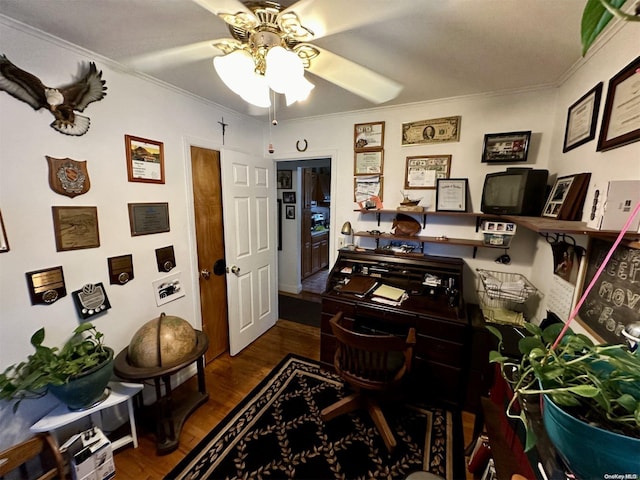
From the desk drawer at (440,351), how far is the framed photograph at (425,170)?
1270 mm

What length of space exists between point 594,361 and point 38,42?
2.46 m

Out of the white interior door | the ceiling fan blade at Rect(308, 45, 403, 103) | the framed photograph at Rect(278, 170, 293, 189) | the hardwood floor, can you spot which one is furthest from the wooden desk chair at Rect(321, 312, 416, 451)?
the framed photograph at Rect(278, 170, 293, 189)

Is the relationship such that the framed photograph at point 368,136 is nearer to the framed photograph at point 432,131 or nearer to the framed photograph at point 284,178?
the framed photograph at point 432,131

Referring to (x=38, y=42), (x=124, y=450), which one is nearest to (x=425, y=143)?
(x=38, y=42)

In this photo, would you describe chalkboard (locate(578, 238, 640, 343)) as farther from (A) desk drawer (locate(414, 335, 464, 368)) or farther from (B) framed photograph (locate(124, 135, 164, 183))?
(B) framed photograph (locate(124, 135, 164, 183))

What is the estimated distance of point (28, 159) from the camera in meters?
1.28

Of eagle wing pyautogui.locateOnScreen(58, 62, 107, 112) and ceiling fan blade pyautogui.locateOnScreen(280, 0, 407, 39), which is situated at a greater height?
ceiling fan blade pyautogui.locateOnScreen(280, 0, 407, 39)

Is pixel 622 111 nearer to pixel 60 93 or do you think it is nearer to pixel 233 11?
pixel 233 11

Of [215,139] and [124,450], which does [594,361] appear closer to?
[124,450]

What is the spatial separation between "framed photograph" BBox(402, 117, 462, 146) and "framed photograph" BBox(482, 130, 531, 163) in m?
0.24

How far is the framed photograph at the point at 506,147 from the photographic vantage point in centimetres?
190

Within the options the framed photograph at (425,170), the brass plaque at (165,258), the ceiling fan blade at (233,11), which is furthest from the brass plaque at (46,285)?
the framed photograph at (425,170)

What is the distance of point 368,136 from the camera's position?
7.93ft

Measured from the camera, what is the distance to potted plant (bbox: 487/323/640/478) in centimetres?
45
